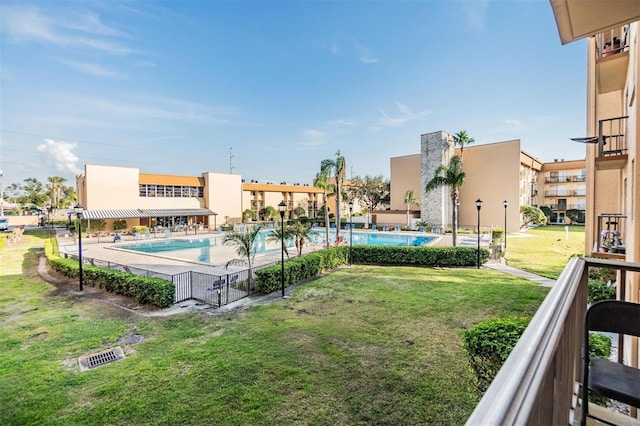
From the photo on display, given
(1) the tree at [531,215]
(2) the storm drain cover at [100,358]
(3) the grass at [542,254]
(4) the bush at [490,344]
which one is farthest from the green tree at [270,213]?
(4) the bush at [490,344]

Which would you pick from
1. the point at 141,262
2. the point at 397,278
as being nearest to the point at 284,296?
the point at 397,278

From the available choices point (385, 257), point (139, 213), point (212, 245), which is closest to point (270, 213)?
point (139, 213)

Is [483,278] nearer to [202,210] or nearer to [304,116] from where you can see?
[304,116]

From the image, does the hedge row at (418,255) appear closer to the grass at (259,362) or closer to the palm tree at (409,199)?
the grass at (259,362)

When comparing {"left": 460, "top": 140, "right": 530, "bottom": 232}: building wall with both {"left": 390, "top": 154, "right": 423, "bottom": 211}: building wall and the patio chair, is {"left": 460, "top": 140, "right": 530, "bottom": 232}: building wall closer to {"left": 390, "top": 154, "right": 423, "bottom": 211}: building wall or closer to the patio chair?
{"left": 390, "top": 154, "right": 423, "bottom": 211}: building wall

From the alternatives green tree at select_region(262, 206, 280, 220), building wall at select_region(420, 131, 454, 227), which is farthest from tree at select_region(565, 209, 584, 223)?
green tree at select_region(262, 206, 280, 220)

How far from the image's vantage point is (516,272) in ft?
46.3

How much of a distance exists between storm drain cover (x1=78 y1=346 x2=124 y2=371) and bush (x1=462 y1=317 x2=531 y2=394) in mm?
6980

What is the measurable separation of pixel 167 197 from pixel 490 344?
38345 mm

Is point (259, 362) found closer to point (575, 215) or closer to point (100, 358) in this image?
point (100, 358)

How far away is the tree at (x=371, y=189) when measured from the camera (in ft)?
154

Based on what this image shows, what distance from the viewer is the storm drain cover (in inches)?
243

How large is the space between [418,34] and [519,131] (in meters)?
24.6

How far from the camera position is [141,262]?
1730cm
